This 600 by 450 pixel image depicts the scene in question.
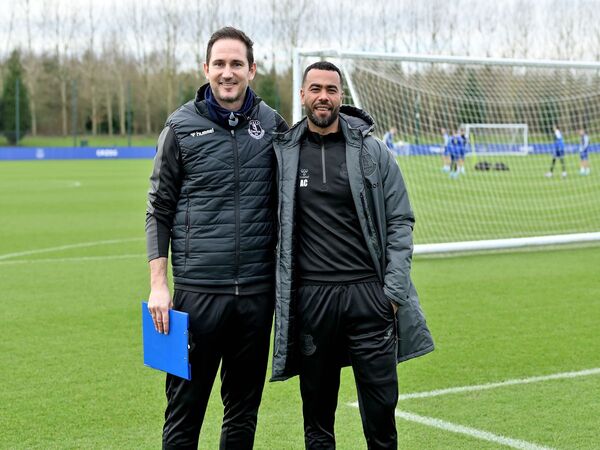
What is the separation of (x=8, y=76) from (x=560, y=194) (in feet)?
164

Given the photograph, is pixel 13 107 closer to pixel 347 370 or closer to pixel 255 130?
pixel 347 370

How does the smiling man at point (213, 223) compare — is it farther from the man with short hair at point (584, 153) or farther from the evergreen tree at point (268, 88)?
the evergreen tree at point (268, 88)

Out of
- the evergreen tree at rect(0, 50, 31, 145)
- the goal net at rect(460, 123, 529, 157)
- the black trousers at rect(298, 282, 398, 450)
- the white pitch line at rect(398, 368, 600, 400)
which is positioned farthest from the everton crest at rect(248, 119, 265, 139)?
the evergreen tree at rect(0, 50, 31, 145)

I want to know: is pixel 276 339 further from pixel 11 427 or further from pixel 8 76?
pixel 8 76

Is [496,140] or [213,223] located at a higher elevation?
[496,140]

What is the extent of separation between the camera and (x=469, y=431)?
217 inches

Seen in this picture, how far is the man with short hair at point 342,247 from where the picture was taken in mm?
4305

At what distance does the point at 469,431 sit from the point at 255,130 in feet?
7.38

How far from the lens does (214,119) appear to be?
434 cm

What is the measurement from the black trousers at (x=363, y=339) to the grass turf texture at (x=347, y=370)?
3.44 ft

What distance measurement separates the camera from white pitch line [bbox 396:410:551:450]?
5.27 meters

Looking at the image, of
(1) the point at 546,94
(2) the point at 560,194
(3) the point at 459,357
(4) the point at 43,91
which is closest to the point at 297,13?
(4) the point at 43,91

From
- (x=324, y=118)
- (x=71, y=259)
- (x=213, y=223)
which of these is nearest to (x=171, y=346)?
(x=213, y=223)

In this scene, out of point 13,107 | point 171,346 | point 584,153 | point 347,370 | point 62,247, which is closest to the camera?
point 171,346
